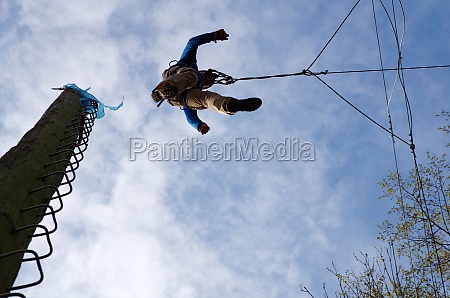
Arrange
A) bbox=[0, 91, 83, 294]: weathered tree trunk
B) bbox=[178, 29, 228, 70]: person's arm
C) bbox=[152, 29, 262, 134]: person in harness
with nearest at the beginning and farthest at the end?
bbox=[0, 91, 83, 294]: weathered tree trunk < bbox=[152, 29, 262, 134]: person in harness < bbox=[178, 29, 228, 70]: person's arm

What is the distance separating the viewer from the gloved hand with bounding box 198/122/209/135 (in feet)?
16.4

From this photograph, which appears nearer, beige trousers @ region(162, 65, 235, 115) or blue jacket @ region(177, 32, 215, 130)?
beige trousers @ region(162, 65, 235, 115)

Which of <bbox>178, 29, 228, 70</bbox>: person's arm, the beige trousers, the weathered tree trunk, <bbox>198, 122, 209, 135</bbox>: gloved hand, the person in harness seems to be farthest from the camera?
<bbox>178, 29, 228, 70</bbox>: person's arm

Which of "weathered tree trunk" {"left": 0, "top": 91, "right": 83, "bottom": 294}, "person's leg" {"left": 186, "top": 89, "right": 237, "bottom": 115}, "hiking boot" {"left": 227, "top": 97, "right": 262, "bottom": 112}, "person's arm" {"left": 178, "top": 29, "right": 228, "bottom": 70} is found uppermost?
"person's arm" {"left": 178, "top": 29, "right": 228, "bottom": 70}

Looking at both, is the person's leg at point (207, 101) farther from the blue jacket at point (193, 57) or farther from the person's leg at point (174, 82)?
the blue jacket at point (193, 57)

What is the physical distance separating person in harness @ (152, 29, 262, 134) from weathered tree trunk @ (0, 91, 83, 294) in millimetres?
1690

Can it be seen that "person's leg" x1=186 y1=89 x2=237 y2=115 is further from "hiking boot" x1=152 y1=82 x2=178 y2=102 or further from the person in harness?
"hiking boot" x1=152 y1=82 x2=178 y2=102

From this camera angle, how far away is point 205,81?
208 inches

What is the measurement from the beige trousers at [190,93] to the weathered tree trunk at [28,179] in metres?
1.83

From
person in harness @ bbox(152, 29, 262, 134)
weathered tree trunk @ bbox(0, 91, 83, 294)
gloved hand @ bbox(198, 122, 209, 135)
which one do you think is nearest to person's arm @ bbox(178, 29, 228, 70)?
person in harness @ bbox(152, 29, 262, 134)

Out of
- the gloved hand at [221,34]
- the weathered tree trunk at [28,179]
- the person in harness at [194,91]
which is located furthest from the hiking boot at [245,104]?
the weathered tree trunk at [28,179]

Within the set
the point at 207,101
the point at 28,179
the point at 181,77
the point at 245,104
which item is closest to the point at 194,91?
the point at 181,77

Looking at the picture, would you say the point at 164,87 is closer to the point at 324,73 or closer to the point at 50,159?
the point at 324,73

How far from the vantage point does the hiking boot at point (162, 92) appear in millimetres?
4379
